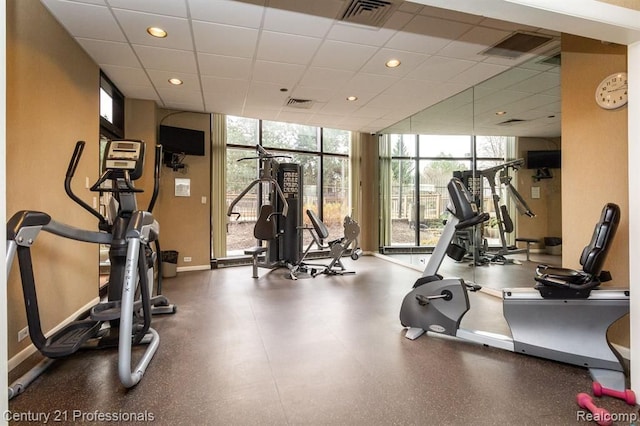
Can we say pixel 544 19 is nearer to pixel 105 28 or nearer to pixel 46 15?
pixel 105 28

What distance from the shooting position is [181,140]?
5.57 meters

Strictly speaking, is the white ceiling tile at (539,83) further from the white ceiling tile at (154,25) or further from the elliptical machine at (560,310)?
the white ceiling tile at (154,25)

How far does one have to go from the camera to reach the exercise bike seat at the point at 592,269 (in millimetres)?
2121

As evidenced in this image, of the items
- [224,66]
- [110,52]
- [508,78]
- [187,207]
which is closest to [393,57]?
[508,78]

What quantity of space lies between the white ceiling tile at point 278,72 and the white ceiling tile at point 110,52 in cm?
143

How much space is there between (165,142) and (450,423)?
5.64 m

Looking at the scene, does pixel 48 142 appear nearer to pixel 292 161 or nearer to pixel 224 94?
pixel 224 94

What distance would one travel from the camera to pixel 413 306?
2920 mm

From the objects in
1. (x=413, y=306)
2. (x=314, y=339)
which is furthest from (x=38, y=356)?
(x=413, y=306)

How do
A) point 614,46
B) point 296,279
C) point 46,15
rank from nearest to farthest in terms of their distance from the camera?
point 614,46
point 46,15
point 296,279

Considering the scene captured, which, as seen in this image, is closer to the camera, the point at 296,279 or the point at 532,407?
the point at 532,407

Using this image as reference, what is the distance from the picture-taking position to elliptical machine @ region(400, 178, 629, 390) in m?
2.12

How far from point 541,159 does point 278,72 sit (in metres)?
5.14

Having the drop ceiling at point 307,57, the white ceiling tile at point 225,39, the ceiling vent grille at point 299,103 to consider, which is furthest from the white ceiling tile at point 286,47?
the ceiling vent grille at point 299,103
